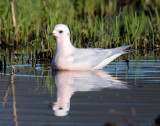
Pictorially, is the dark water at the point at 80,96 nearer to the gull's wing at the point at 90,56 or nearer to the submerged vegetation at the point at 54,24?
the gull's wing at the point at 90,56

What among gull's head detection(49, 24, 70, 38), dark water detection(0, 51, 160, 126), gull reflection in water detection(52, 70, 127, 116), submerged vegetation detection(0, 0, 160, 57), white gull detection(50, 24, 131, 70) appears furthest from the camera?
submerged vegetation detection(0, 0, 160, 57)

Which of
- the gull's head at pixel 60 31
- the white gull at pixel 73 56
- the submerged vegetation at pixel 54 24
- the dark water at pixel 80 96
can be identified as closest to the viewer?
the dark water at pixel 80 96

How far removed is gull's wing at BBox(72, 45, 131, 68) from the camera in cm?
984

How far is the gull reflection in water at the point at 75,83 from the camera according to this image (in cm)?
643

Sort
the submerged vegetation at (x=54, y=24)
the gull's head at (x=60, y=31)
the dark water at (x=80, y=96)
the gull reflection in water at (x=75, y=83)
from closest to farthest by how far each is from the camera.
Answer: the dark water at (x=80, y=96), the gull reflection in water at (x=75, y=83), the gull's head at (x=60, y=31), the submerged vegetation at (x=54, y=24)

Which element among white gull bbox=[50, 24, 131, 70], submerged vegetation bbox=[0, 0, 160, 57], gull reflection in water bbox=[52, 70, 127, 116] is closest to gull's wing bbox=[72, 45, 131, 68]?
white gull bbox=[50, 24, 131, 70]

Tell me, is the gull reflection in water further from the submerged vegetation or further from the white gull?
the submerged vegetation

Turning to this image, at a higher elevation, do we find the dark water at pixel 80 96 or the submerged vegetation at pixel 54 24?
the submerged vegetation at pixel 54 24

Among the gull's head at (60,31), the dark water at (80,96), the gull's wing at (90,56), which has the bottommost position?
the dark water at (80,96)

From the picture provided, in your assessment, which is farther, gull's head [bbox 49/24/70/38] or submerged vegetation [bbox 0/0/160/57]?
submerged vegetation [bbox 0/0/160/57]

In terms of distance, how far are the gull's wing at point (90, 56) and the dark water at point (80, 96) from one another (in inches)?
9.4

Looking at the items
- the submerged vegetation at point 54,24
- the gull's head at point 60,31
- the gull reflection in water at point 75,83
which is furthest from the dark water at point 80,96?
the submerged vegetation at point 54,24

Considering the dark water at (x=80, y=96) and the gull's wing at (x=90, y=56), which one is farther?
the gull's wing at (x=90, y=56)

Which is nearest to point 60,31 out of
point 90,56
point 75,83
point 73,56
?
point 73,56
